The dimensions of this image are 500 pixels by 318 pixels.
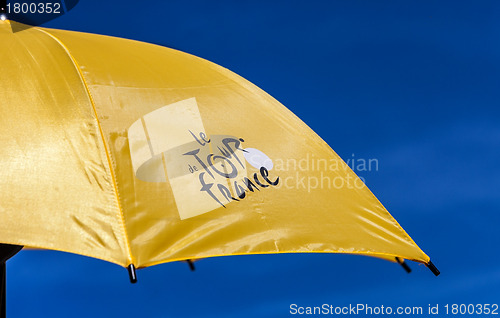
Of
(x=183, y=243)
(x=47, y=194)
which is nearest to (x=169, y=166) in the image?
(x=183, y=243)

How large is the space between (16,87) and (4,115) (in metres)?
0.21

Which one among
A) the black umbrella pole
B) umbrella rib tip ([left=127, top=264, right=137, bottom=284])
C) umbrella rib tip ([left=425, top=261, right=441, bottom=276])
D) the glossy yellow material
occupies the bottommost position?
the black umbrella pole

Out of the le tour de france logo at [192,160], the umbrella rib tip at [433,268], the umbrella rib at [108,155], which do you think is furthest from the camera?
the umbrella rib tip at [433,268]

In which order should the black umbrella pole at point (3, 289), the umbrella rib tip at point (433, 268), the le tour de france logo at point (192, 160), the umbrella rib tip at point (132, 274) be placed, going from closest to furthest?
the umbrella rib tip at point (132, 274)
the le tour de france logo at point (192, 160)
the umbrella rib tip at point (433, 268)
the black umbrella pole at point (3, 289)

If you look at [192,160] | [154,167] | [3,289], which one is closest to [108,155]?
[154,167]

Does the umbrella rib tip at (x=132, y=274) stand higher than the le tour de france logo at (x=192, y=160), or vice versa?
the le tour de france logo at (x=192, y=160)

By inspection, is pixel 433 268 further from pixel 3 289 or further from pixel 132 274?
pixel 3 289

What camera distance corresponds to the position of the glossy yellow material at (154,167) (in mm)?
2363

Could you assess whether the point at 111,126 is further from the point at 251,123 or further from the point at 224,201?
the point at 251,123

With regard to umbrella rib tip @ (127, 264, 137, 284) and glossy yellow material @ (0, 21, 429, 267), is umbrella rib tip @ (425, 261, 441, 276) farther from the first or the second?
umbrella rib tip @ (127, 264, 137, 284)

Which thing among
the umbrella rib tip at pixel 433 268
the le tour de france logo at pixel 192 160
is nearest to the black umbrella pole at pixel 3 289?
the le tour de france logo at pixel 192 160

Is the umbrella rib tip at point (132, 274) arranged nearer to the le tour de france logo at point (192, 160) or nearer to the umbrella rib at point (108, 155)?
the umbrella rib at point (108, 155)

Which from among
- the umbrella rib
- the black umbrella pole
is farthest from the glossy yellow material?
the black umbrella pole

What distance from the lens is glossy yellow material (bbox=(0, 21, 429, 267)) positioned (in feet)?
7.75
